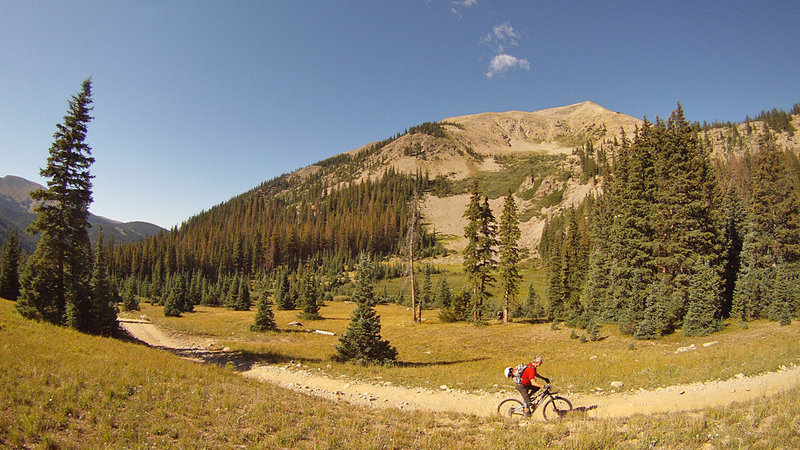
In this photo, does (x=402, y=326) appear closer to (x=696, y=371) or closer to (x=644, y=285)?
(x=644, y=285)

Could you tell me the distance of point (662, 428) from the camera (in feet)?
27.0

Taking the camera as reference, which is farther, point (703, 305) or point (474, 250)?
point (474, 250)

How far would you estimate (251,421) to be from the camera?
30.1 feet

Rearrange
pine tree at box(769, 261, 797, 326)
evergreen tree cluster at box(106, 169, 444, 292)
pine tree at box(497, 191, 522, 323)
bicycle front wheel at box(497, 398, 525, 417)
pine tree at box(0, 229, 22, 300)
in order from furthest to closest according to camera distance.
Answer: evergreen tree cluster at box(106, 169, 444, 292)
pine tree at box(497, 191, 522, 323)
pine tree at box(0, 229, 22, 300)
pine tree at box(769, 261, 797, 326)
bicycle front wheel at box(497, 398, 525, 417)

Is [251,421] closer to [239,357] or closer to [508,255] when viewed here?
[239,357]

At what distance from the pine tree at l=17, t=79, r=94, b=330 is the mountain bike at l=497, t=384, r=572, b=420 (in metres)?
25.5

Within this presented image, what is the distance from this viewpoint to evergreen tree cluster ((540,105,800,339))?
2469cm

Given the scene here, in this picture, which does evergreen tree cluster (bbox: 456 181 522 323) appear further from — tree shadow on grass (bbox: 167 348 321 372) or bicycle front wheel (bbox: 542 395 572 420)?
bicycle front wheel (bbox: 542 395 572 420)

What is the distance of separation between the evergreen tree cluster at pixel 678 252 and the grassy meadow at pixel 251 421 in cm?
1958

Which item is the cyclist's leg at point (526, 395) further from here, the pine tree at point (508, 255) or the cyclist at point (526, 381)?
the pine tree at point (508, 255)

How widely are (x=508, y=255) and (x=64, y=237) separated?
39209 mm

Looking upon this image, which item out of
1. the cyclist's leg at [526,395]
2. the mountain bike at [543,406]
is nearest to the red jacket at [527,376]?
the cyclist's leg at [526,395]

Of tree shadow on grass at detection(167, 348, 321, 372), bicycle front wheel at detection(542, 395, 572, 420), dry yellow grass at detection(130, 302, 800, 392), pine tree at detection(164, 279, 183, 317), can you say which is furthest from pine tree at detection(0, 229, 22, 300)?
bicycle front wheel at detection(542, 395, 572, 420)

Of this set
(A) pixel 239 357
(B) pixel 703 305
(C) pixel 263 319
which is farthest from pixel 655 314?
(C) pixel 263 319
